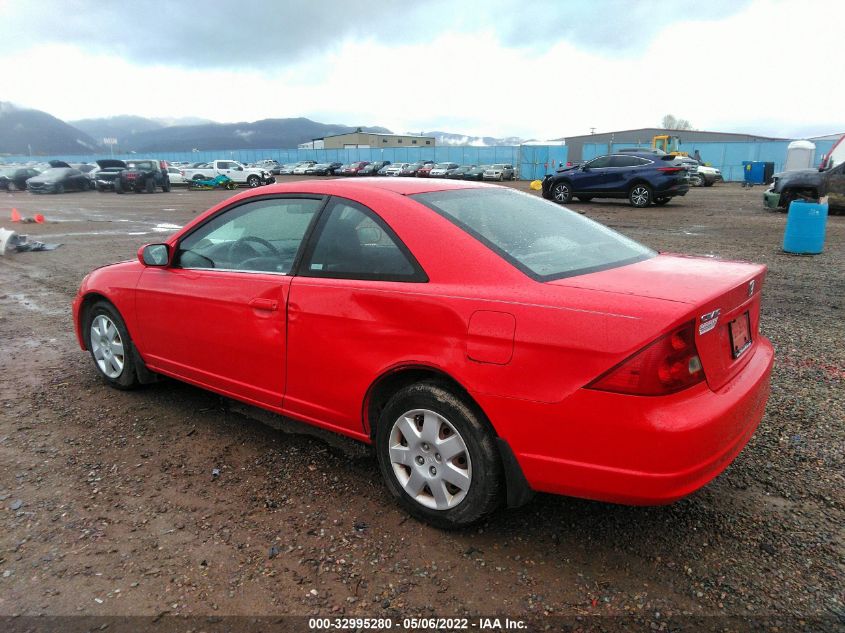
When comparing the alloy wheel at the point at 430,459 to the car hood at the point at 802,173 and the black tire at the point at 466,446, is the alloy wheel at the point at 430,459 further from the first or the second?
the car hood at the point at 802,173

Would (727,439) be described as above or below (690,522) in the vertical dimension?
above

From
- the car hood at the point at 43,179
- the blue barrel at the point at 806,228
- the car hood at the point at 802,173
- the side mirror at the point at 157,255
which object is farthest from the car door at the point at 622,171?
the car hood at the point at 43,179

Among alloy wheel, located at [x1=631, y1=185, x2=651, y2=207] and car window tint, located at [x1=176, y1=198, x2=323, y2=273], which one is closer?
car window tint, located at [x1=176, y1=198, x2=323, y2=273]

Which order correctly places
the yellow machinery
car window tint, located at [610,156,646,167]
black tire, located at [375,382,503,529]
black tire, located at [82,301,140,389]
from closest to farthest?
1. black tire, located at [375,382,503,529]
2. black tire, located at [82,301,140,389]
3. car window tint, located at [610,156,646,167]
4. the yellow machinery

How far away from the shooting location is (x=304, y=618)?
2172 millimetres

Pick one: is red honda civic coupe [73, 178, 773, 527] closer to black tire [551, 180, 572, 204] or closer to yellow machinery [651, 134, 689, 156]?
black tire [551, 180, 572, 204]

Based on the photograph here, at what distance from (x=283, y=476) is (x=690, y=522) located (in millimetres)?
2006

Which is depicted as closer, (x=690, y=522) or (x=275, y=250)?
(x=690, y=522)

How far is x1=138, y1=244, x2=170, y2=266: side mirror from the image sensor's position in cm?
370

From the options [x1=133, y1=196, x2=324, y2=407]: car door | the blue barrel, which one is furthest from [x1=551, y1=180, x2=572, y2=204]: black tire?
[x1=133, y1=196, x2=324, y2=407]: car door

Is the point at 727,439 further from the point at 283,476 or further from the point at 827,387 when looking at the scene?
the point at 827,387

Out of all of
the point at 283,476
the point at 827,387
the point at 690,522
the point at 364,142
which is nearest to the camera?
the point at 690,522

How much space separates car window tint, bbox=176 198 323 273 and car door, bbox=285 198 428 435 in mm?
173

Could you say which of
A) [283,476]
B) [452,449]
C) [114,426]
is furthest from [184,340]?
[452,449]
